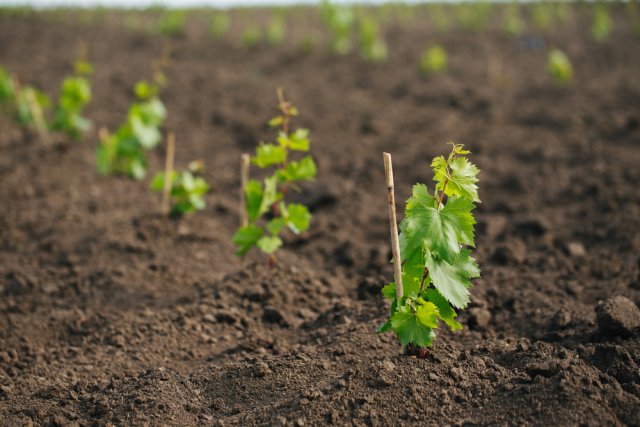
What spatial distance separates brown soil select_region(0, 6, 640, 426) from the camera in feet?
8.96

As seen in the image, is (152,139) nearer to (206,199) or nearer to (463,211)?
(206,199)

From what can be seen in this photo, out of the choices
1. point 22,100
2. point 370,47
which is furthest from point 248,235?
point 370,47

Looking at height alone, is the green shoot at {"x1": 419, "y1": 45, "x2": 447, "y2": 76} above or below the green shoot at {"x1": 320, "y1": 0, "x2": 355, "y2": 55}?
below

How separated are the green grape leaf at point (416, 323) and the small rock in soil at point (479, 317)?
0.91m

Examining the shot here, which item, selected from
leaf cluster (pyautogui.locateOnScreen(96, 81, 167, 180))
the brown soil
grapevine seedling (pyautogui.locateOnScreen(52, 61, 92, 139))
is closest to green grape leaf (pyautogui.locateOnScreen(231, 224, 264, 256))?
the brown soil

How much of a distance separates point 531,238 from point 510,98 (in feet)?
16.6

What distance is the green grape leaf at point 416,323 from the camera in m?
2.66

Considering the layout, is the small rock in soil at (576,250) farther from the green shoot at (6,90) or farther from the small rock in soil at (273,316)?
the green shoot at (6,90)

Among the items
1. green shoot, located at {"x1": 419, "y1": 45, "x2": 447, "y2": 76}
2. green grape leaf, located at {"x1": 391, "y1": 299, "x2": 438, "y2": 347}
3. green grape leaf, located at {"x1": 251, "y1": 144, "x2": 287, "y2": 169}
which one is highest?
green shoot, located at {"x1": 419, "y1": 45, "x2": 447, "y2": 76}

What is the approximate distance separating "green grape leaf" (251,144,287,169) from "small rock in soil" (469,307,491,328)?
147 centimetres

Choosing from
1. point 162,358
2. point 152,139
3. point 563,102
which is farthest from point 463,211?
point 563,102

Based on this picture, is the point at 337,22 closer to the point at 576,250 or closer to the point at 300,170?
the point at 576,250

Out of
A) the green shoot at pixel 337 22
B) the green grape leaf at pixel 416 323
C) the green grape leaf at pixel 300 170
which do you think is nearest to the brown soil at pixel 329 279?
the green grape leaf at pixel 416 323

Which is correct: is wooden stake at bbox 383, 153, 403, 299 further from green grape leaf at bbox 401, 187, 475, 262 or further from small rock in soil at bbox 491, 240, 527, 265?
small rock in soil at bbox 491, 240, 527, 265
